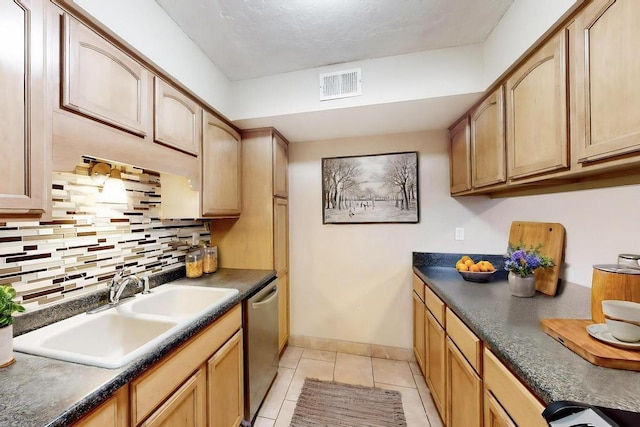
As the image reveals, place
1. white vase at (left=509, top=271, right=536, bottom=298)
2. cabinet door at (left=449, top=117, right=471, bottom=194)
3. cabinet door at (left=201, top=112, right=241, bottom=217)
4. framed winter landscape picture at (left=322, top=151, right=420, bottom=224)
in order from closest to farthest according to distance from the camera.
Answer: white vase at (left=509, top=271, right=536, bottom=298) → cabinet door at (left=201, top=112, right=241, bottom=217) → cabinet door at (left=449, top=117, right=471, bottom=194) → framed winter landscape picture at (left=322, top=151, right=420, bottom=224)

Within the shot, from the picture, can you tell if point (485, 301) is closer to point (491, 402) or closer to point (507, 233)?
point (491, 402)

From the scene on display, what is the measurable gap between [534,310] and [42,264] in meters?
2.26

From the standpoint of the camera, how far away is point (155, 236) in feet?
5.65

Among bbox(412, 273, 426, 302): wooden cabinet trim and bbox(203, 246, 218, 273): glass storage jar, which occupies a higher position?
bbox(203, 246, 218, 273): glass storage jar

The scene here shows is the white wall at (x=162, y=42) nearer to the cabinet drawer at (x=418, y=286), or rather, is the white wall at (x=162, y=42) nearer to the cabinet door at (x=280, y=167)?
the cabinet door at (x=280, y=167)

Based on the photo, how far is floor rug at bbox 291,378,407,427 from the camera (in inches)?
63.6

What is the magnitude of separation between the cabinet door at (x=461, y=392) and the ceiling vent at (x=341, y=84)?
1.69m

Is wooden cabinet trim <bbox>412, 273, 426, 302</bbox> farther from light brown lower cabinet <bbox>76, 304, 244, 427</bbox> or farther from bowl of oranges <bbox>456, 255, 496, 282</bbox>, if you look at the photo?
light brown lower cabinet <bbox>76, 304, 244, 427</bbox>

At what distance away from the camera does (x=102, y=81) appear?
1.04 meters

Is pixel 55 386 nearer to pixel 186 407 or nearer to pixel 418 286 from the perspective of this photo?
pixel 186 407

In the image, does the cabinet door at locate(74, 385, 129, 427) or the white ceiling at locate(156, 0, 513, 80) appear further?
the white ceiling at locate(156, 0, 513, 80)

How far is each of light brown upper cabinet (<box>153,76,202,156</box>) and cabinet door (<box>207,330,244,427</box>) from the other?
1177 mm

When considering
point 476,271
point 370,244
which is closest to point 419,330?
point 476,271

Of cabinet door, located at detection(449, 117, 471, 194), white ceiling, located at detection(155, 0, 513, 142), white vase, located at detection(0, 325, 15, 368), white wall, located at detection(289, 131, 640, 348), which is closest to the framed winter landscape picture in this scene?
white wall, located at detection(289, 131, 640, 348)
